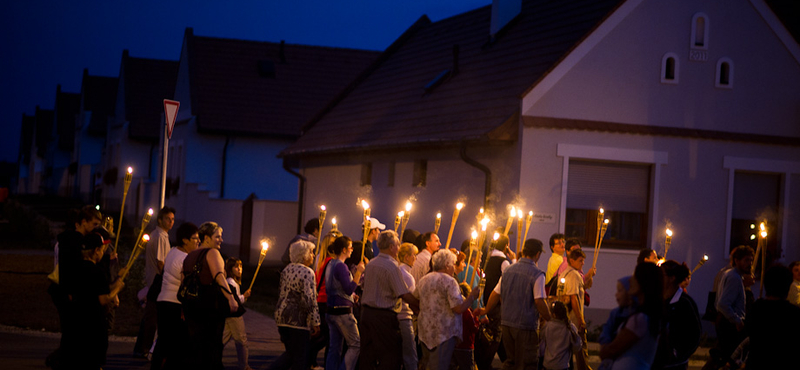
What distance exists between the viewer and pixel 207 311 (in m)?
9.20

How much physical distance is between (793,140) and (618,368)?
1346 centimetres

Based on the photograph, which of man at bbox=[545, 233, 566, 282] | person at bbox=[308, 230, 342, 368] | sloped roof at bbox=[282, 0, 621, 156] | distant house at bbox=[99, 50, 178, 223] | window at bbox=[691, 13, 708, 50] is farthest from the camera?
distant house at bbox=[99, 50, 178, 223]

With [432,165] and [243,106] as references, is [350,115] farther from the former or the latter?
[243,106]

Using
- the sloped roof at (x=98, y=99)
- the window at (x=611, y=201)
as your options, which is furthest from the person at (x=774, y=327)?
the sloped roof at (x=98, y=99)

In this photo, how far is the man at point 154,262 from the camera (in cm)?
1139

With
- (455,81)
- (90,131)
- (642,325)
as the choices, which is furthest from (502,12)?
(90,131)

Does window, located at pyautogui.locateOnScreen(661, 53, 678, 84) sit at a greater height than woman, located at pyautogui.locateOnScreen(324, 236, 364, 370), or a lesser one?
greater

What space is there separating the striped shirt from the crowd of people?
1 cm

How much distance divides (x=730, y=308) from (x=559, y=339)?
6.18ft

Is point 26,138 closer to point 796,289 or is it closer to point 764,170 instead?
point 764,170

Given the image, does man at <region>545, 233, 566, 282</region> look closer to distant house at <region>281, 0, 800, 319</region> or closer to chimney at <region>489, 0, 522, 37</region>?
distant house at <region>281, 0, 800, 319</region>

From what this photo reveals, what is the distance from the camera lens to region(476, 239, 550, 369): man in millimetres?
10375

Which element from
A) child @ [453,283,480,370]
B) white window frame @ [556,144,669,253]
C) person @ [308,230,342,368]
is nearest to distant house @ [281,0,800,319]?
white window frame @ [556,144,669,253]

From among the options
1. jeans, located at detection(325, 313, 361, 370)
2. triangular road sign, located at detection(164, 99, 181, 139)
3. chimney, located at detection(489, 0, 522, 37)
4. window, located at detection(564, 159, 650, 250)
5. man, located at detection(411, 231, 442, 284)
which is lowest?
jeans, located at detection(325, 313, 361, 370)
